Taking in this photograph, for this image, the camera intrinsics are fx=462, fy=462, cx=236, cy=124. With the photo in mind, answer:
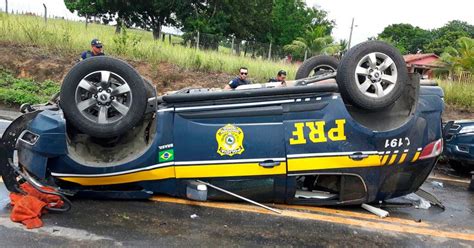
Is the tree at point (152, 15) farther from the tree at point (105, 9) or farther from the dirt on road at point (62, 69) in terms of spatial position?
the dirt on road at point (62, 69)

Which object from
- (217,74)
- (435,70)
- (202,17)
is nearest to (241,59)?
(217,74)

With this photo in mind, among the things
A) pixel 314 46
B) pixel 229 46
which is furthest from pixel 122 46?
pixel 314 46

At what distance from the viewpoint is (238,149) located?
13.2ft

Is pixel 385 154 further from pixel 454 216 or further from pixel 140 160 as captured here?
pixel 140 160

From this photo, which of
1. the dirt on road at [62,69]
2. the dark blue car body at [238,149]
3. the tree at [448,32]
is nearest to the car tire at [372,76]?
the dark blue car body at [238,149]

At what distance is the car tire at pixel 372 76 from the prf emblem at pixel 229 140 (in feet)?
3.38

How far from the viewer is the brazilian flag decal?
401 cm

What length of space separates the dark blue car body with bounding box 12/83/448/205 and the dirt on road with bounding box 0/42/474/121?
327 inches

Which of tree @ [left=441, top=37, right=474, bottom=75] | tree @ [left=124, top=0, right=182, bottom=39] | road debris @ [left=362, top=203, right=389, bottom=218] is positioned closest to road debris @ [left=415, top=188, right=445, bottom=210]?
road debris @ [left=362, top=203, right=389, bottom=218]

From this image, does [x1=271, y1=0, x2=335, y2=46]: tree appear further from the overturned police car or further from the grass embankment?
the overturned police car

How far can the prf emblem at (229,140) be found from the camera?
4020mm

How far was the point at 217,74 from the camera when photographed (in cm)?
1376

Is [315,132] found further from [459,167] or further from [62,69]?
[62,69]

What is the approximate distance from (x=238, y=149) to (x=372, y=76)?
4.51 feet
